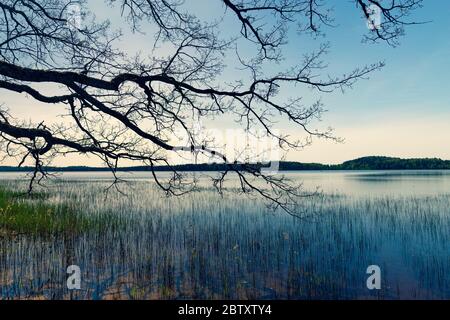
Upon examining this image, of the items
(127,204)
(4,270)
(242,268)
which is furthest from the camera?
(127,204)

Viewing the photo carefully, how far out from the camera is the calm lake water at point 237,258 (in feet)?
19.7

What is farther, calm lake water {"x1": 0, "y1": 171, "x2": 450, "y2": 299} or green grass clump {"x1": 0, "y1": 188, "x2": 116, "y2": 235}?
green grass clump {"x1": 0, "y1": 188, "x2": 116, "y2": 235}

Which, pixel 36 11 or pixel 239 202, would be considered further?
pixel 239 202

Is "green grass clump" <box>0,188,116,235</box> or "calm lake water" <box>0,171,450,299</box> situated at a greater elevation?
"green grass clump" <box>0,188,116,235</box>

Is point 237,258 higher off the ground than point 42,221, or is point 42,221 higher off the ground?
point 42,221

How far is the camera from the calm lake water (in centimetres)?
602

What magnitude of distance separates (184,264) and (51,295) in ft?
8.48

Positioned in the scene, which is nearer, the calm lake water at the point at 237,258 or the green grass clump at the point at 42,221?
the calm lake water at the point at 237,258

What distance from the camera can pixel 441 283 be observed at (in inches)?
254

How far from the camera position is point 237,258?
785 centimetres

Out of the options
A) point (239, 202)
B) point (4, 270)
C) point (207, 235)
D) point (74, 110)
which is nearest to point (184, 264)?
point (207, 235)

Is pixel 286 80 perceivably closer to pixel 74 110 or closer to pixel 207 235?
pixel 74 110

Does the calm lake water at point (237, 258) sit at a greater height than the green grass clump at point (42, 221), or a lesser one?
lesser

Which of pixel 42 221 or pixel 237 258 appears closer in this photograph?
pixel 237 258
